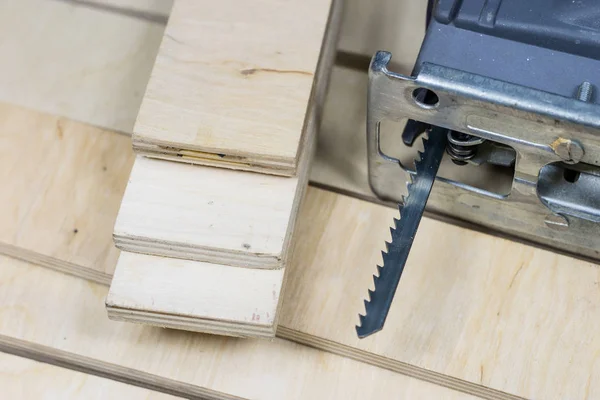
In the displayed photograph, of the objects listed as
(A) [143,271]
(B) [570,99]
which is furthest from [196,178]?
(B) [570,99]

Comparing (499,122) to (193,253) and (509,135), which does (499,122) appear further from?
(193,253)

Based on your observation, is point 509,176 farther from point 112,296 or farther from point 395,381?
point 112,296

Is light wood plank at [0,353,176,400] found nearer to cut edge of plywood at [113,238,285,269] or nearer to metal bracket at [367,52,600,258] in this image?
cut edge of plywood at [113,238,285,269]

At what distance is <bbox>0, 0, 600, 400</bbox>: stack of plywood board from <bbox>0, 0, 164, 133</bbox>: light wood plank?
0.15 feet

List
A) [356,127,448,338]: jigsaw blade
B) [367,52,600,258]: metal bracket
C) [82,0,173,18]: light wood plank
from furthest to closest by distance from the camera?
[82,0,173,18]: light wood plank, [356,127,448,338]: jigsaw blade, [367,52,600,258]: metal bracket

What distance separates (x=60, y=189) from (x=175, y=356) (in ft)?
0.82

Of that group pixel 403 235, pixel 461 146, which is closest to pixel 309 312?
pixel 403 235

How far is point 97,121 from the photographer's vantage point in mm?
1066

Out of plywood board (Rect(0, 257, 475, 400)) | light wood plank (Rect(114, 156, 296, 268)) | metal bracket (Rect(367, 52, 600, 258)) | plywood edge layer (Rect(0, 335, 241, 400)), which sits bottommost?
plywood edge layer (Rect(0, 335, 241, 400))

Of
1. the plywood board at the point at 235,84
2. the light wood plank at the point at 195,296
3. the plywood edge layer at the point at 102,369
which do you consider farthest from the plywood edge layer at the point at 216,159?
the plywood edge layer at the point at 102,369

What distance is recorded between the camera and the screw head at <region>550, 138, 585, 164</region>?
2.57 ft

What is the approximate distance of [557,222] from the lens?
0.93 metres

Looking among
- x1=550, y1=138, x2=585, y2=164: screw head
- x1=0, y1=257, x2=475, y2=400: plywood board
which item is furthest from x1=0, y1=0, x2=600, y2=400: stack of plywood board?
x1=550, y1=138, x2=585, y2=164: screw head

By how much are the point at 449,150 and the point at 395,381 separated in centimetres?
26
